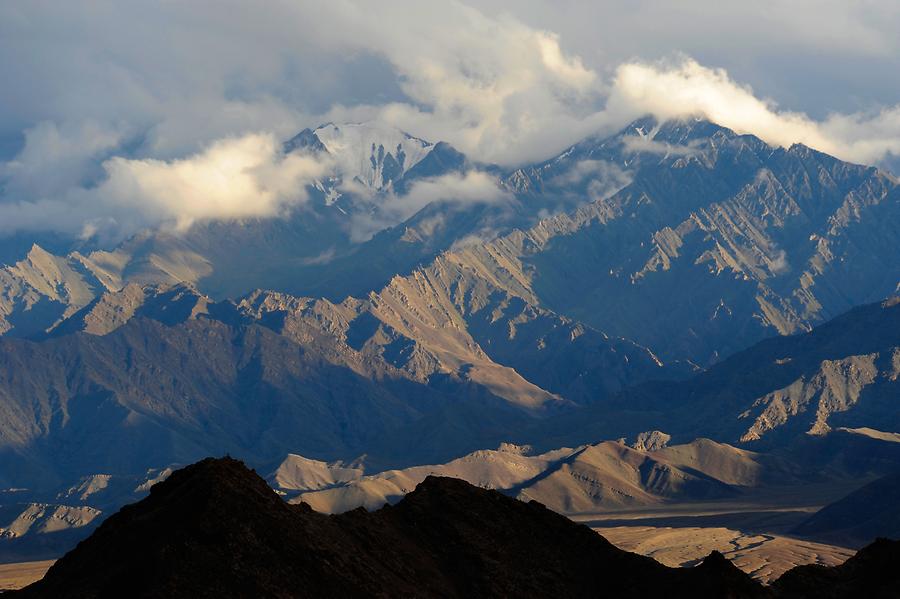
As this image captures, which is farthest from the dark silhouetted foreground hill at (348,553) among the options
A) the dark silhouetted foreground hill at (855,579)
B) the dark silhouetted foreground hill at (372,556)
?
the dark silhouetted foreground hill at (855,579)

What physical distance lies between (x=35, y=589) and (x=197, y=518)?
1397cm

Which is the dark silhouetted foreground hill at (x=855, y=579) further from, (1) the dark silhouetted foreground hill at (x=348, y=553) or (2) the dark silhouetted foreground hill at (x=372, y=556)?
(1) the dark silhouetted foreground hill at (x=348, y=553)

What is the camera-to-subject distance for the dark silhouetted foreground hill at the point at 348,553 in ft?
309

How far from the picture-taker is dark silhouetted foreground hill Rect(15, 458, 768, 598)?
309ft

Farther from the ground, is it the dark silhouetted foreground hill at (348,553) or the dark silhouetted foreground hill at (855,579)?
the dark silhouetted foreground hill at (855,579)

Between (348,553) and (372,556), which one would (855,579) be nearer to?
(372,556)

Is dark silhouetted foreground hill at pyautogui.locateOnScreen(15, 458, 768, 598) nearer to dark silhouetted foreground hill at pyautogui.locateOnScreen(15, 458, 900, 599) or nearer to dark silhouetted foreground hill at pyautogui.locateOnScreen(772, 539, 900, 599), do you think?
dark silhouetted foreground hill at pyautogui.locateOnScreen(15, 458, 900, 599)

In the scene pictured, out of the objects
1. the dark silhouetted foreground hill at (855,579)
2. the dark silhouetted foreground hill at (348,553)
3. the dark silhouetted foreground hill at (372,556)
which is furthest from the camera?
the dark silhouetted foreground hill at (855,579)

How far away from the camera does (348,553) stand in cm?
10512

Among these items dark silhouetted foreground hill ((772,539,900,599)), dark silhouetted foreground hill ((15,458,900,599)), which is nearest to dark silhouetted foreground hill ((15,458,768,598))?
dark silhouetted foreground hill ((15,458,900,599))

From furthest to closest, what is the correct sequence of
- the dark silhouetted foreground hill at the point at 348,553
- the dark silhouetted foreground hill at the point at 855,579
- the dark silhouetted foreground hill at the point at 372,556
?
the dark silhouetted foreground hill at the point at 855,579, the dark silhouetted foreground hill at the point at 372,556, the dark silhouetted foreground hill at the point at 348,553

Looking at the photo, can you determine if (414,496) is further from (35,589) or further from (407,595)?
(35,589)

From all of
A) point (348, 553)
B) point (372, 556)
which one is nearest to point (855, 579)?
point (372, 556)

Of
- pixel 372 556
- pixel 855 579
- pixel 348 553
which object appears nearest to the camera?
pixel 348 553
